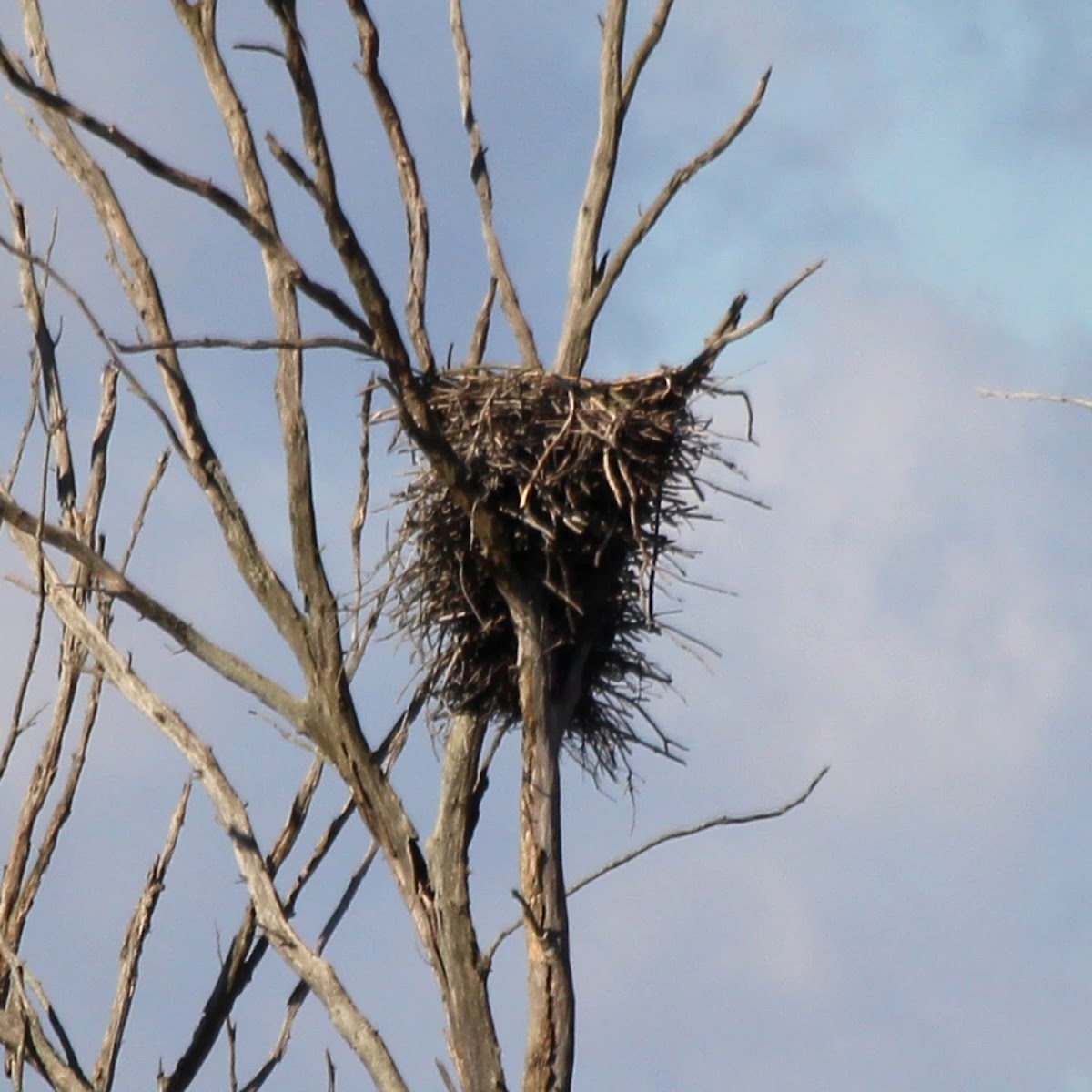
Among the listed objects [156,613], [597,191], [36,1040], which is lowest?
[36,1040]

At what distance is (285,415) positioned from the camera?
4.81 metres

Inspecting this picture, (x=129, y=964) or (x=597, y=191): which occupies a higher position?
(x=597, y=191)

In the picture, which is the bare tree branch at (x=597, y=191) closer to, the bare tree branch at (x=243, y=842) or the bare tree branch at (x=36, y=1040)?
the bare tree branch at (x=243, y=842)

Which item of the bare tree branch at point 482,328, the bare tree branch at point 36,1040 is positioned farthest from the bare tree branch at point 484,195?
the bare tree branch at point 36,1040

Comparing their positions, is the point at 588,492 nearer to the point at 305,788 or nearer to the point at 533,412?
the point at 533,412

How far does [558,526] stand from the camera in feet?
14.7

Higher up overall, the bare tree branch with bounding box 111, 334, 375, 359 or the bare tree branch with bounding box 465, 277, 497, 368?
the bare tree branch with bounding box 465, 277, 497, 368

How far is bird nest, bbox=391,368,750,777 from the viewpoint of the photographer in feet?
14.7

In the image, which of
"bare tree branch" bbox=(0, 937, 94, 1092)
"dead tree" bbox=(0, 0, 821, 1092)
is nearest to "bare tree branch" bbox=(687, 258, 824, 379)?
"dead tree" bbox=(0, 0, 821, 1092)

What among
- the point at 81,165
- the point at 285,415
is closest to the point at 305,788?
the point at 285,415

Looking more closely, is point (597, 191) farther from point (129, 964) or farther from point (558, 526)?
point (129, 964)

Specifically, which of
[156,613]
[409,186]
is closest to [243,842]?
[156,613]

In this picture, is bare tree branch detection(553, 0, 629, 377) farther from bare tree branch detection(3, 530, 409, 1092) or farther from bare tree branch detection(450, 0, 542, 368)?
bare tree branch detection(3, 530, 409, 1092)

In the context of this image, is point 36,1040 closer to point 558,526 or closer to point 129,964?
point 129,964
